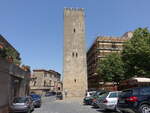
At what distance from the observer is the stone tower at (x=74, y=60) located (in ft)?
176

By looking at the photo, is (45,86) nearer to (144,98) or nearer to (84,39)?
(84,39)

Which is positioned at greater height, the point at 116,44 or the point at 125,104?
the point at 116,44

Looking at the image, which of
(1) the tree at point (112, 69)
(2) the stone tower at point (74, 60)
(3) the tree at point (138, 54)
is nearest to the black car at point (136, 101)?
(3) the tree at point (138, 54)

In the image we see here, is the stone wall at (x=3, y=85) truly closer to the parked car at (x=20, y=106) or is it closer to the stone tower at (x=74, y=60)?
the parked car at (x=20, y=106)

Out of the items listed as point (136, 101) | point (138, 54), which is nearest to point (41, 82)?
point (138, 54)

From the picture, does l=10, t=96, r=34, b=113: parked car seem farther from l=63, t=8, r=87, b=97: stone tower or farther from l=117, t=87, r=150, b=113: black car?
l=63, t=8, r=87, b=97: stone tower

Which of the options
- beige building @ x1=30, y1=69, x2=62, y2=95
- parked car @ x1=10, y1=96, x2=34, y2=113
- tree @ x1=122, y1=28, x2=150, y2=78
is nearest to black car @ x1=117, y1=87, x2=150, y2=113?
parked car @ x1=10, y1=96, x2=34, y2=113

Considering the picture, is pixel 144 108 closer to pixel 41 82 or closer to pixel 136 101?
pixel 136 101

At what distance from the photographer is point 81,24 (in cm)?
5631

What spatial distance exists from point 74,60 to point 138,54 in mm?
27002

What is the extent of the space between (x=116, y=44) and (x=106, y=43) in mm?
3465

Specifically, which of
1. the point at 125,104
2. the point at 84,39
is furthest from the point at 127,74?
the point at 84,39

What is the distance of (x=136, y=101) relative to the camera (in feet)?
36.8

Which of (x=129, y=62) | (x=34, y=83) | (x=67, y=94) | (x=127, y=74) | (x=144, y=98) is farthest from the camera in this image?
(x=34, y=83)
